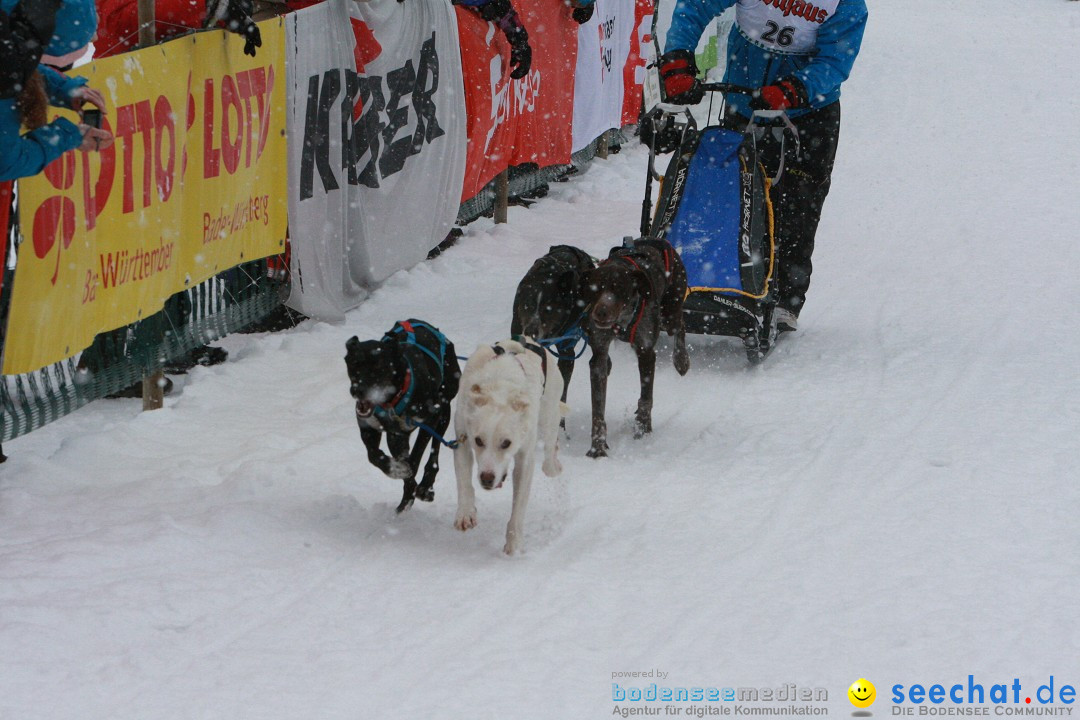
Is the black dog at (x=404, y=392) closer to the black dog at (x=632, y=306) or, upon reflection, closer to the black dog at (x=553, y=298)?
the black dog at (x=553, y=298)

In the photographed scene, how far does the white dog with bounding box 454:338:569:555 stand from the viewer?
382 centimetres

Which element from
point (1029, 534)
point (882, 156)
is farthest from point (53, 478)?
point (882, 156)

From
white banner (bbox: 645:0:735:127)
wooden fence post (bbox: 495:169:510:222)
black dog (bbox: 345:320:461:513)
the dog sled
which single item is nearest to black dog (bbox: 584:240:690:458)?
the dog sled

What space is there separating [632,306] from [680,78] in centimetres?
178

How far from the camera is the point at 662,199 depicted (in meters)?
6.68

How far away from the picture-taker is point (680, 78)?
21.0ft

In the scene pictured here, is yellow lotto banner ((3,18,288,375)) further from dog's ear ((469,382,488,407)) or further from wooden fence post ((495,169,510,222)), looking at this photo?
wooden fence post ((495,169,510,222))

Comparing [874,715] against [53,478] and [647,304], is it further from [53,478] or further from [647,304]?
[53,478]

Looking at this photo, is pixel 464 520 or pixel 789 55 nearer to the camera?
pixel 464 520

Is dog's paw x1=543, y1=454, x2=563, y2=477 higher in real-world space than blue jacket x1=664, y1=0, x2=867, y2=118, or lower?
lower

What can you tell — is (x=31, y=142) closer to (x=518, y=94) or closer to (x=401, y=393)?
(x=401, y=393)

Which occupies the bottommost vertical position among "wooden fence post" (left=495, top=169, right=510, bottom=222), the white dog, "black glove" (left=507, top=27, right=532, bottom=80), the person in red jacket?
"wooden fence post" (left=495, top=169, right=510, bottom=222)

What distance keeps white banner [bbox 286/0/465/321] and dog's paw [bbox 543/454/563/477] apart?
8.63ft

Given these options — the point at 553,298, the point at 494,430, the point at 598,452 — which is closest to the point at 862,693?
the point at 494,430
